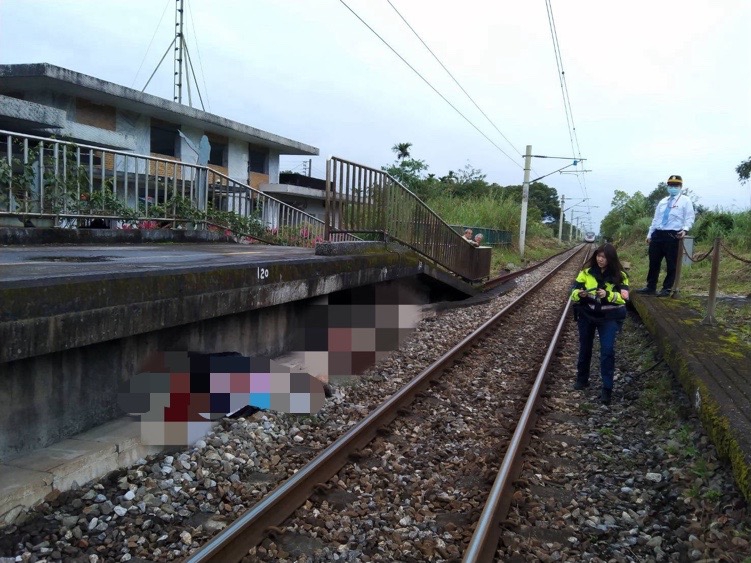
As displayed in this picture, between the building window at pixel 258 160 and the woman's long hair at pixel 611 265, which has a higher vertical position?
the building window at pixel 258 160

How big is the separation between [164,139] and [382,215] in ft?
47.8

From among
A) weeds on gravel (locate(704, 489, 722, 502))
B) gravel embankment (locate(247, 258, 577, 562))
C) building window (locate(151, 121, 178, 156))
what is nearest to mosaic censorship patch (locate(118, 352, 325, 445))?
gravel embankment (locate(247, 258, 577, 562))

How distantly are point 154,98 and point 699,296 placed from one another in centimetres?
1659

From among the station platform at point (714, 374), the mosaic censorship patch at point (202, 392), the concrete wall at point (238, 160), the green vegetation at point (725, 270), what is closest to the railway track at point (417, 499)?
the mosaic censorship patch at point (202, 392)

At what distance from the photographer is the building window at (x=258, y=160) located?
26.8 m

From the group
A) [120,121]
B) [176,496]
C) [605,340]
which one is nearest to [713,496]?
[605,340]

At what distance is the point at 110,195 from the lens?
950 centimetres

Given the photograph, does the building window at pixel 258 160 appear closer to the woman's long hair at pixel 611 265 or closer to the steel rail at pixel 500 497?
the woman's long hair at pixel 611 265

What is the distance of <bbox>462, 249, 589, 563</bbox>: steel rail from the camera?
3436mm

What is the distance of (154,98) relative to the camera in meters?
19.5

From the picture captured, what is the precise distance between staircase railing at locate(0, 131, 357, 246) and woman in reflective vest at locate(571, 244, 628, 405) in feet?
13.5

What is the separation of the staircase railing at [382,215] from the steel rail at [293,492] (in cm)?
355

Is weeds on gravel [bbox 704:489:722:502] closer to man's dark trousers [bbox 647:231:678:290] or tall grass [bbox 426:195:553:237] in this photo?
man's dark trousers [bbox 647:231:678:290]

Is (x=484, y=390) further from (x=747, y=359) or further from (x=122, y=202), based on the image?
(x=122, y=202)
